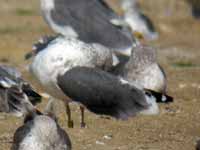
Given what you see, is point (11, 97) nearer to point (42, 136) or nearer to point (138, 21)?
point (42, 136)

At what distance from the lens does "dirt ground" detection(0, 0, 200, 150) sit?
8.92 metres

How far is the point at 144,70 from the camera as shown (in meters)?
11.2

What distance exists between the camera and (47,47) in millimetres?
9688

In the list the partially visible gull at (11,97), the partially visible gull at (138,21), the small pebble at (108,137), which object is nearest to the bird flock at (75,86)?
the partially visible gull at (11,97)

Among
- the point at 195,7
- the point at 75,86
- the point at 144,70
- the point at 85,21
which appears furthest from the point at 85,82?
the point at 195,7

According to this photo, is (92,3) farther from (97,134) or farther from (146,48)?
(97,134)

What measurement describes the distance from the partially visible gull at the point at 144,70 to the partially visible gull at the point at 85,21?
248 centimetres

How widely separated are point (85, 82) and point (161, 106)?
7.15 feet

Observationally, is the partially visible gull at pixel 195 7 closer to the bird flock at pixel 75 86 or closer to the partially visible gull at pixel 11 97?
the bird flock at pixel 75 86

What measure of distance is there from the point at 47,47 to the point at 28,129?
2086 millimetres

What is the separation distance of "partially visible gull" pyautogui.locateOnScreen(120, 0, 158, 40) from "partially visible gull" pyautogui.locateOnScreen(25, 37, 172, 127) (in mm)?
10550

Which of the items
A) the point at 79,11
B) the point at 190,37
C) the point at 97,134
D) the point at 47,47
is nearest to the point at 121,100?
the point at 97,134

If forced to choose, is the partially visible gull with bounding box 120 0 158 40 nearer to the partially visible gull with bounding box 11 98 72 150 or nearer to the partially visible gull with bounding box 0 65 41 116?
the partially visible gull with bounding box 0 65 41 116

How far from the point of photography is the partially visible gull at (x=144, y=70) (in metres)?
10.9
